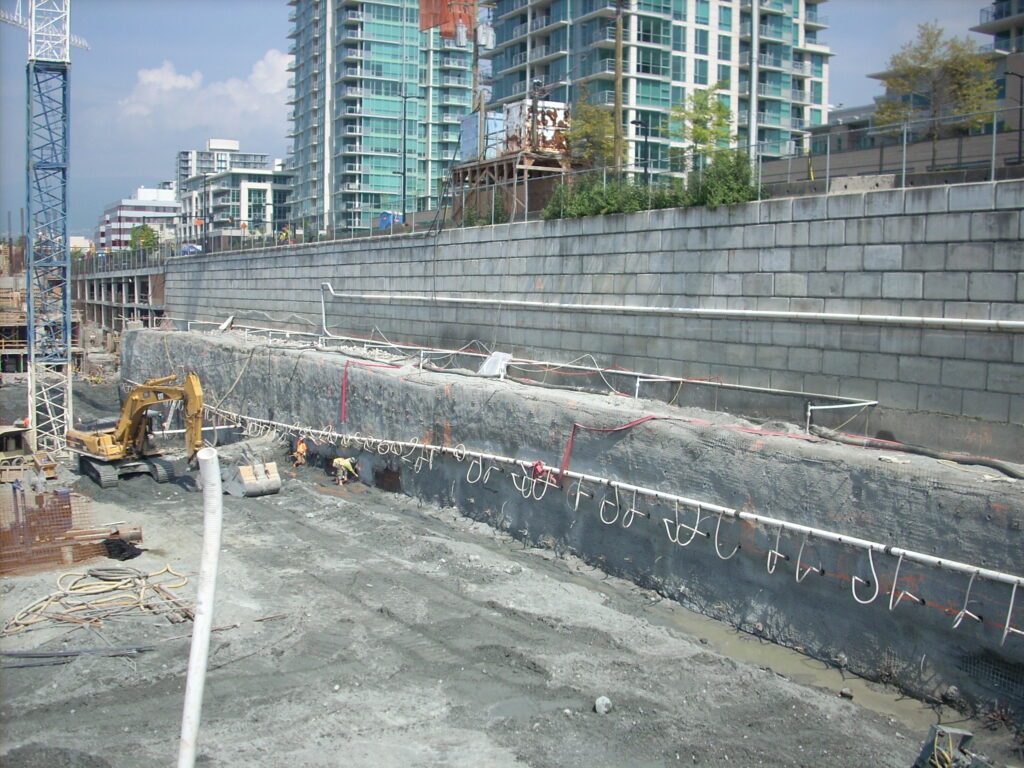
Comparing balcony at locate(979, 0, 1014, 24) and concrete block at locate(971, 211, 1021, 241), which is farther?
balcony at locate(979, 0, 1014, 24)

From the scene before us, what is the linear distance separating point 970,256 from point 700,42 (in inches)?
1615

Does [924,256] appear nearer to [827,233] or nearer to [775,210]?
[827,233]

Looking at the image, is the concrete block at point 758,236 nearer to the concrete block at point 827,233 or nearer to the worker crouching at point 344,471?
the concrete block at point 827,233

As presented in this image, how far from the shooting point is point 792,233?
1349cm

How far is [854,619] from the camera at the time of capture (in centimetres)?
1021

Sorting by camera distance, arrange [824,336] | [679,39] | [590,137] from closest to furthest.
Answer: [824,336], [590,137], [679,39]

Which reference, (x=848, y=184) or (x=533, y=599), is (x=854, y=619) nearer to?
(x=533, y=599)

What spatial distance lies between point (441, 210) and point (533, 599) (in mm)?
13455

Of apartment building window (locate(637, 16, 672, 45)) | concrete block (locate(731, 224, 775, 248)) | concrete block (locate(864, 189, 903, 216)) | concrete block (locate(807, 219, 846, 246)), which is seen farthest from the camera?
apartment building window (locate(637, 16, 672, 45))

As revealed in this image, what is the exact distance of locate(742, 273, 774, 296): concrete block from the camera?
13.9 metres

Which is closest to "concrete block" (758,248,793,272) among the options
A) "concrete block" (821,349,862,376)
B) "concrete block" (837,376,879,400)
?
"concrete block" (821,349,862,376)

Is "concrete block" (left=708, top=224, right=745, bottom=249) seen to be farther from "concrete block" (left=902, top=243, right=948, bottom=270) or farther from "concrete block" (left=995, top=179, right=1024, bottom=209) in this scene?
"concrete block" (left=995, top=179, right=1024, bottom=209)

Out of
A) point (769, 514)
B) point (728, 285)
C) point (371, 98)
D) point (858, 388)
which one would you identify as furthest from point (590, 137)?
point (371, 98)

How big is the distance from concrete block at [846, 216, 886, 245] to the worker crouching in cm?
1146
